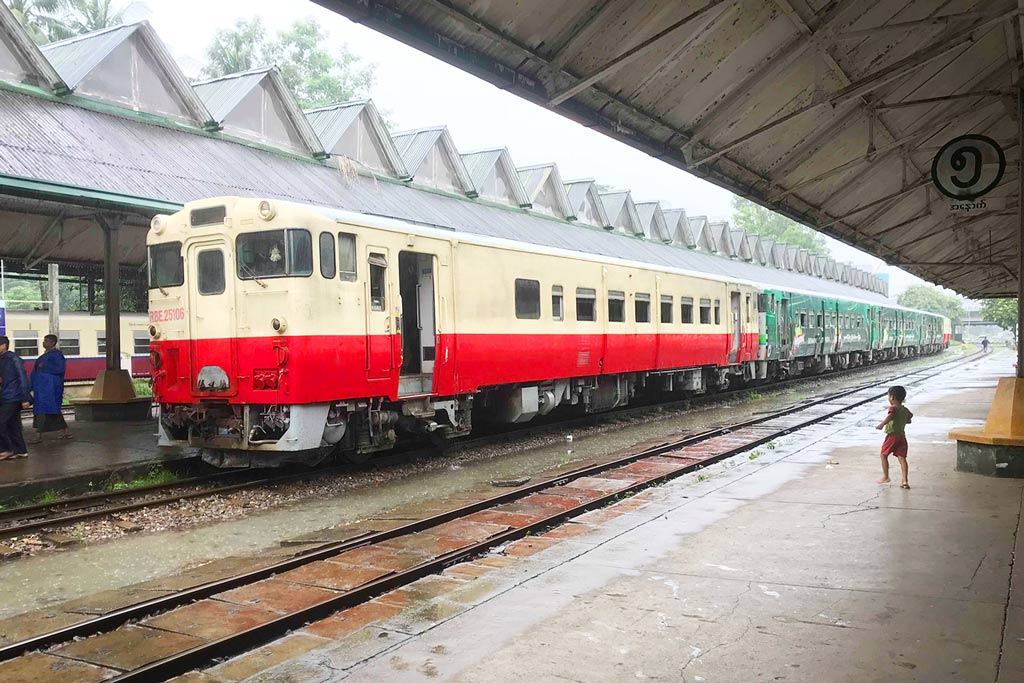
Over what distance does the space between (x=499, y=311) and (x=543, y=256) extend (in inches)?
62.8

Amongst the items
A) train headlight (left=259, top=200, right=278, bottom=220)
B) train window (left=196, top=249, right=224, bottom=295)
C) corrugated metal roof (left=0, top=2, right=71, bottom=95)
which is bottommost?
train window (left=196, top=249, right=224, bottom=295)

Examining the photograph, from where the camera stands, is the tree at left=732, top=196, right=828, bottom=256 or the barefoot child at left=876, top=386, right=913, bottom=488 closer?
the barefoot child at left=876, top=386, right=913, bottom=488

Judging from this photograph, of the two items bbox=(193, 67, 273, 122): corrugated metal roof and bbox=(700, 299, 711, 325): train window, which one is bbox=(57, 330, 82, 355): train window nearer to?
bbox=(193, 67, 273, 122): corrugated metal roof

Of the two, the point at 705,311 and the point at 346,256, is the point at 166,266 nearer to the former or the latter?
the point at 346,256

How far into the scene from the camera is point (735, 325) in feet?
69.7

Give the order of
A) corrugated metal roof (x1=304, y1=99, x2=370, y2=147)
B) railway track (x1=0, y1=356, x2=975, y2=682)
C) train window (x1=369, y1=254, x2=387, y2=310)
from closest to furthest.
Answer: railway track (x1=0, y1=356, x2=975, y2=682) → train window (x1=369, y1=254, x2=387, y2=310) → corrugated metal roof (x1=304, y1=99, x2=370, y2=147)

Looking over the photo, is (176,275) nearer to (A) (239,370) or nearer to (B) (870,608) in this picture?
(A) (239,370)

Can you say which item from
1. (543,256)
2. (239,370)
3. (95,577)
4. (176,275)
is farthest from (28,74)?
(95,577)

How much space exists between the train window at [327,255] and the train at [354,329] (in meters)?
0.02

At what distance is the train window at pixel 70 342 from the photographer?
26.2 metres

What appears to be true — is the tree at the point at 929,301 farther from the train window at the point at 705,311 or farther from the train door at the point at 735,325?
the train window at the point at 705,311

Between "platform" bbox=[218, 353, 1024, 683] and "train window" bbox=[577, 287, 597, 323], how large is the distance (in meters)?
6.47

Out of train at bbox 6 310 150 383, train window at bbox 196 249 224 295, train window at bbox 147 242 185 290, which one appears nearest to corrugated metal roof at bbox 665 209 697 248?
train at bbox 6 310 150 383

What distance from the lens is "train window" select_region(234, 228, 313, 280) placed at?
934 centimetres
